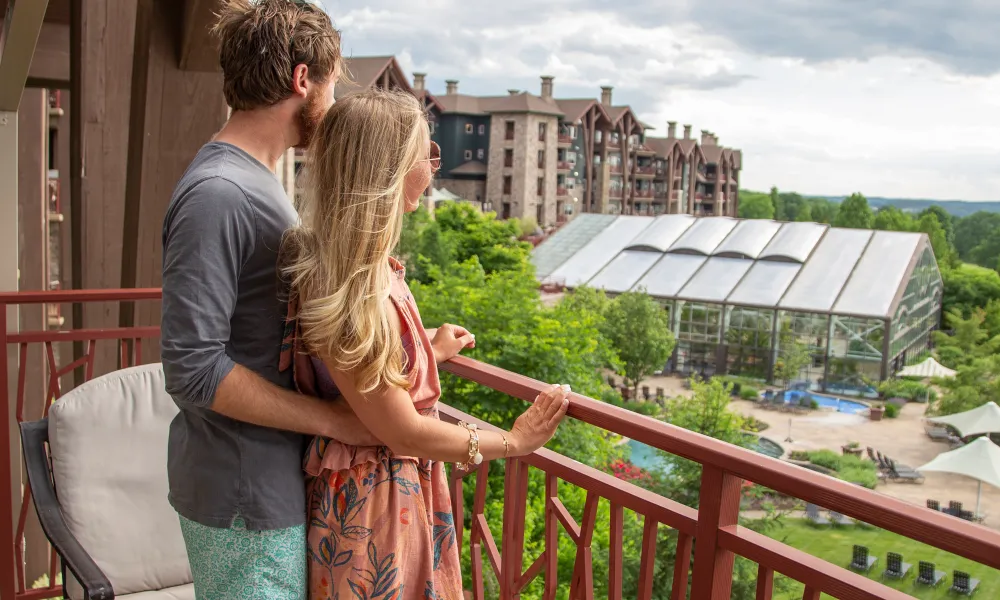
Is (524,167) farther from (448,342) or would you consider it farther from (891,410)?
(448,342)

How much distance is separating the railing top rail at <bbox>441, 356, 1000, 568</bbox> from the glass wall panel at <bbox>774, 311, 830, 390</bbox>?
66.0ft

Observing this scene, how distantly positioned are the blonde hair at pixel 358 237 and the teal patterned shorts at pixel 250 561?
0.78ft

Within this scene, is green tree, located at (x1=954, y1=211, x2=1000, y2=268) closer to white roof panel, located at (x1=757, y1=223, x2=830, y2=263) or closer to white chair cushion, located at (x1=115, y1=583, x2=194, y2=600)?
white roof panel, located at (x1=757, y1=223, x2=830, y2=263)

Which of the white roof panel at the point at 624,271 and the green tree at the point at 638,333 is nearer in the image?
the green tree at the point at 638,333

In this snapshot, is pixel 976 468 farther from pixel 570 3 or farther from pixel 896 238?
pixel 570 3

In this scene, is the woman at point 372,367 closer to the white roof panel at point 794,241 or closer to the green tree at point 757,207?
the white roof panel at point 794,241

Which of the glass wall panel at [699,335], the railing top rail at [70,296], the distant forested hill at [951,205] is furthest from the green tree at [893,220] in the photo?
the railing top rail at [70,296]

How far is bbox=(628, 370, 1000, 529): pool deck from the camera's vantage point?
53.2 feet

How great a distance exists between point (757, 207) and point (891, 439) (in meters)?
41.4

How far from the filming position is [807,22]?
7944 cm

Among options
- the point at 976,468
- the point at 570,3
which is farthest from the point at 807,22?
the point at 976,468

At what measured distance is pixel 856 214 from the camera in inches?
1837

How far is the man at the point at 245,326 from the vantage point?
99 centimetres

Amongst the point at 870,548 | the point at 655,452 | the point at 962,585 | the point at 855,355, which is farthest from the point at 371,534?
the point at 855,355
